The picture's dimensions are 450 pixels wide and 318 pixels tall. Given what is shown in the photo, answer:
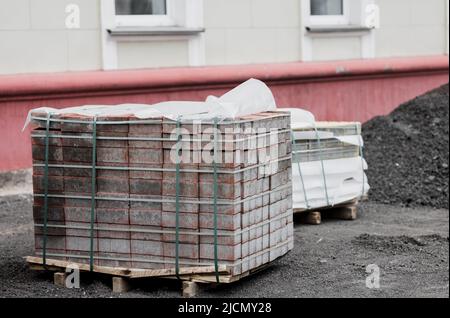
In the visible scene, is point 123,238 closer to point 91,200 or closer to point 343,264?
point 91,200

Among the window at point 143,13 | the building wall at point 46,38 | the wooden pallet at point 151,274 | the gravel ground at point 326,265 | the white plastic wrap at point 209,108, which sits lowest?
the gravel ground at point 326,265

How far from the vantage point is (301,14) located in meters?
13.9

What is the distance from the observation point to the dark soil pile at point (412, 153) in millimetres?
11883

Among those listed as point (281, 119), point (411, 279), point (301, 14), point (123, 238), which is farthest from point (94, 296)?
point (301, 14)

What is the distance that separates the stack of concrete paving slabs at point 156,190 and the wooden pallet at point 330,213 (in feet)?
8.24

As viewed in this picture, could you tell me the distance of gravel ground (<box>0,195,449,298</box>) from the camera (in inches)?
291

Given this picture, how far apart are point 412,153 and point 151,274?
6.41 meters

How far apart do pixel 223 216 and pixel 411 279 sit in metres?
1.72

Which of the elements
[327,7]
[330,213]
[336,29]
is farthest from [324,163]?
[327,7]

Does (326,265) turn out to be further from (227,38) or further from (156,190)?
(227,38)

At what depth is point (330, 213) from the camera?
423 inches

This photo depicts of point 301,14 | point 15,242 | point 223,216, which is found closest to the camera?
point 223,216

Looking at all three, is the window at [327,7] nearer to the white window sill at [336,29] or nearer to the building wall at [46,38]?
the white window sill at [336,29]

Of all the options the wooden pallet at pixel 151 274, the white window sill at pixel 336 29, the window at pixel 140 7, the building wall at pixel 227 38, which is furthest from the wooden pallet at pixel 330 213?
the white window sill at pixel 336 29
